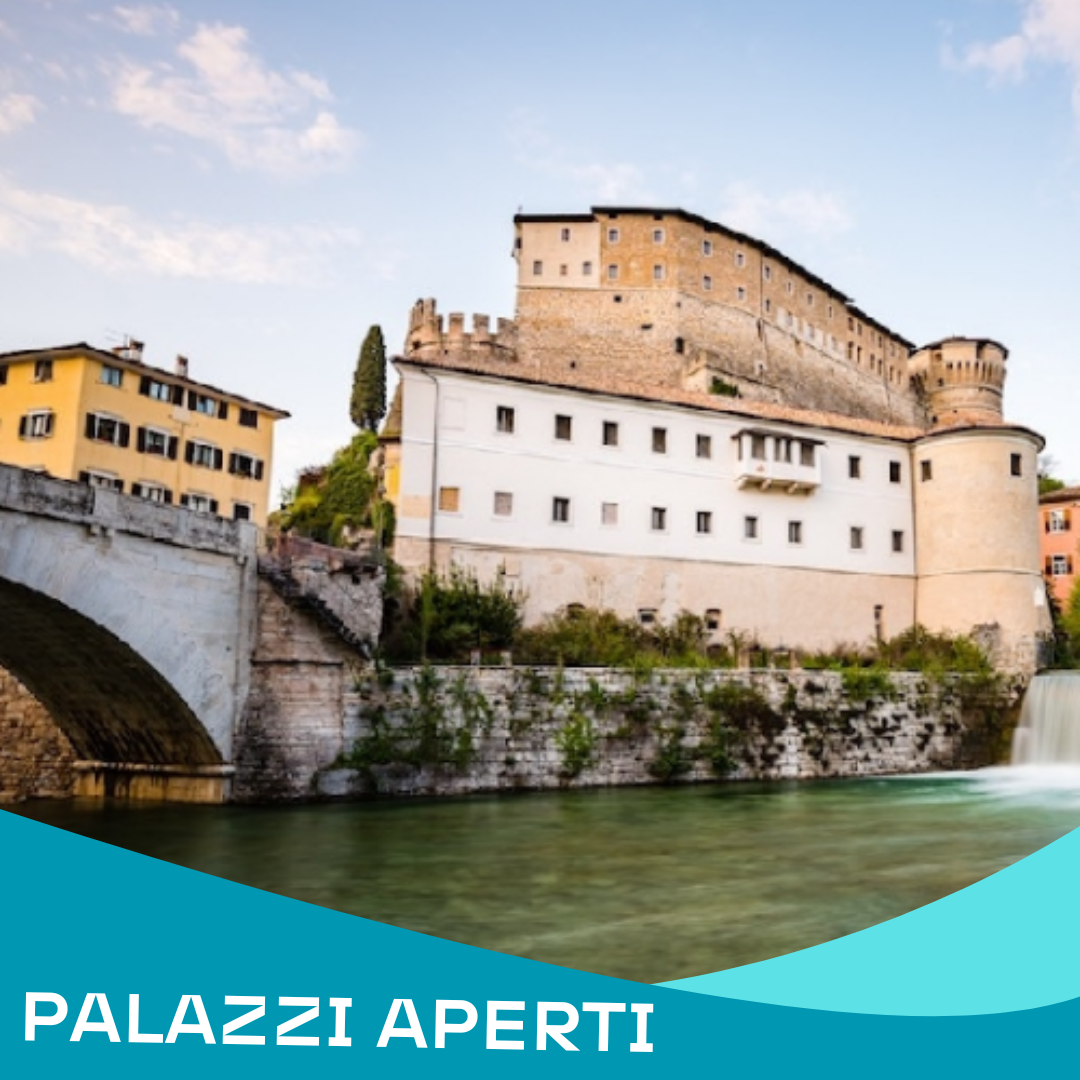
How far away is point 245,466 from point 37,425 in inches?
196

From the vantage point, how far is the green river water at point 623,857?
8.52m

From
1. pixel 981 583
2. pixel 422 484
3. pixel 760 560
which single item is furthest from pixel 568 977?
pixel 981 583

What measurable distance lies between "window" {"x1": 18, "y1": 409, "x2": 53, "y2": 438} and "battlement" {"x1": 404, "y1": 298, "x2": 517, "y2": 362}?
885 inches

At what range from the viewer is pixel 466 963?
12.5 feet

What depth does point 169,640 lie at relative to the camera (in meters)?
15.1

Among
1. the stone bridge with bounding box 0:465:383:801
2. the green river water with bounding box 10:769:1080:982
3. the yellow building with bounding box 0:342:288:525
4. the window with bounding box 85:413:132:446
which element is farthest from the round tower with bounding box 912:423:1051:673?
the window with bounding box 85:413:132:446

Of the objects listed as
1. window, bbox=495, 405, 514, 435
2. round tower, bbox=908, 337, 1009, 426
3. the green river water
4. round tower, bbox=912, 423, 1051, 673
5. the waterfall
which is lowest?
the green river water

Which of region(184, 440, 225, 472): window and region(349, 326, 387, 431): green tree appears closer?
region(184, 440, 225, 472): window

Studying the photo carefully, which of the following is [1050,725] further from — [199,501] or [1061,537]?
[1061,537]

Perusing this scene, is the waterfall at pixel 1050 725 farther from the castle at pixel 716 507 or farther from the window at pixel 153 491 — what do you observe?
the window at pixel 153 491

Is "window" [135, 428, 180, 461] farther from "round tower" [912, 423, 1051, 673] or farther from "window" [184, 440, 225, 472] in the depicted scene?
"round tower" [912, 423, 1051, 673]

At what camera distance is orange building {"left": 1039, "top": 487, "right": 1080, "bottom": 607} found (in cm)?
4256

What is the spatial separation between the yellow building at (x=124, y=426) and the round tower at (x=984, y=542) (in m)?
18.2

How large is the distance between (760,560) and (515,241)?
2551 cm
